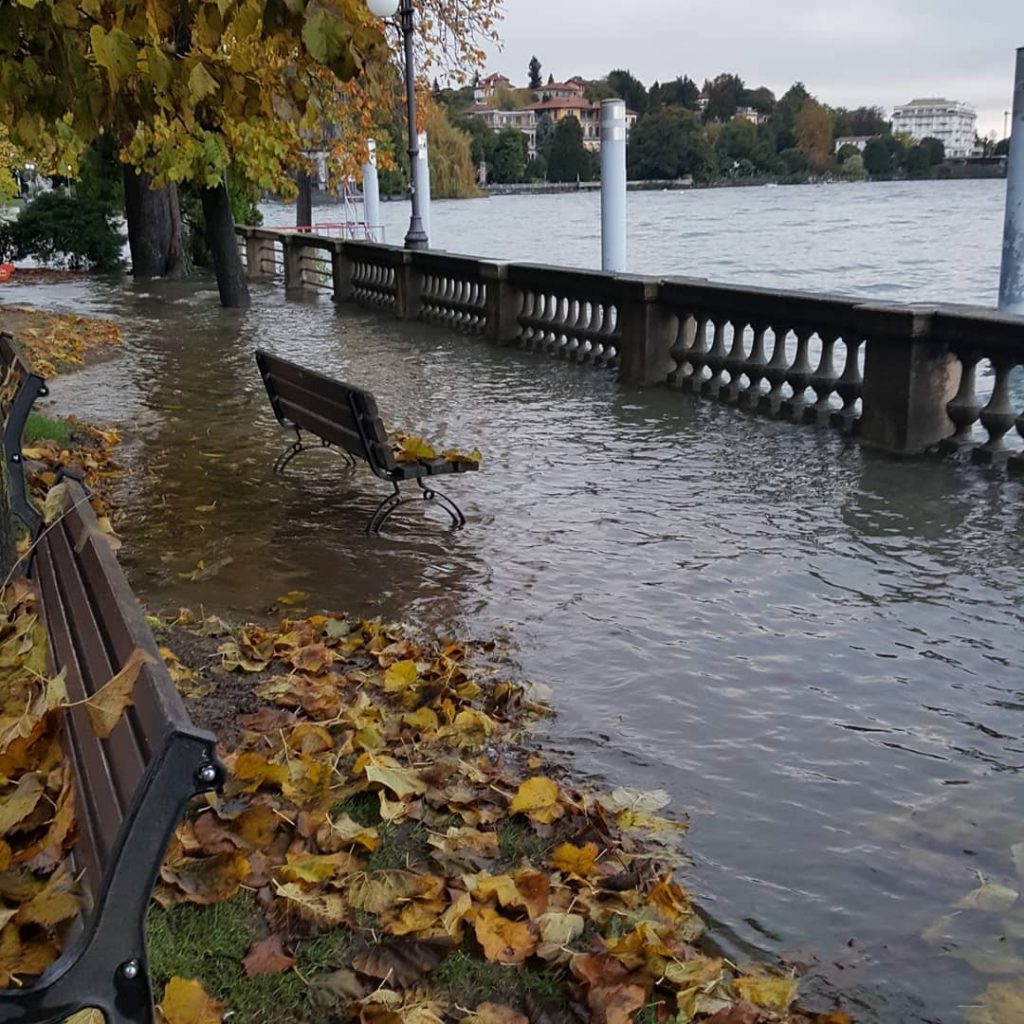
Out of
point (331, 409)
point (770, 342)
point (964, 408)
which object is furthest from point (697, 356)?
point (331, 409)

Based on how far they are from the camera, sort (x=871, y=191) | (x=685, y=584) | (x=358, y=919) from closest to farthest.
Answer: (x=358, y=919)
(x=685, y=584)
(x=871, y=191)

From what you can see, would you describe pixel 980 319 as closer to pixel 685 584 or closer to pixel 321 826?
pixel 685 584

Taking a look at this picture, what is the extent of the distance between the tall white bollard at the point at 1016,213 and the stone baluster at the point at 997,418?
175 inches

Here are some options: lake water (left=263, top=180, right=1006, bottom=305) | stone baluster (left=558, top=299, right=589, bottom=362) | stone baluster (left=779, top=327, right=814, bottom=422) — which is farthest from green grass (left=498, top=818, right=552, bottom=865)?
lake water (left=263, top=180, right=1006, bottom=305)

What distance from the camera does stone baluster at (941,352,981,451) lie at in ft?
30.7

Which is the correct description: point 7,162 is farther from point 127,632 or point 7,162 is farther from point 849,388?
point 127,632

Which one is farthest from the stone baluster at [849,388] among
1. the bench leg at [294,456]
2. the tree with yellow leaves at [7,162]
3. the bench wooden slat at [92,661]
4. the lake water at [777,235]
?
the tree with yellow leaves at [7,162]

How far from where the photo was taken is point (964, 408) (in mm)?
9383

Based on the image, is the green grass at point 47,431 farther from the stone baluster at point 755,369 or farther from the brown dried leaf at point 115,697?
the brown dried leaf at point 115,697

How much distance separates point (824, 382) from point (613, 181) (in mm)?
7748

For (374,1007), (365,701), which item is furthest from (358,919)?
(365,701)

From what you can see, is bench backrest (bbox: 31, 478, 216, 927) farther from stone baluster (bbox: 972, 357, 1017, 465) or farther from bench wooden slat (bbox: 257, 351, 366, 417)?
stone baluster (bbox: 972, 357, 1017, 465)

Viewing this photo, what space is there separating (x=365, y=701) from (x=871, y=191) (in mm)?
114778

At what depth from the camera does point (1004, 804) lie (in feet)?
14.4
